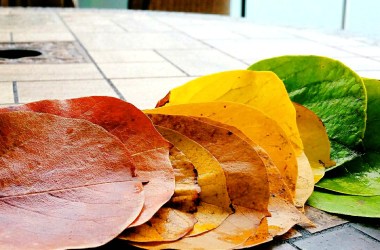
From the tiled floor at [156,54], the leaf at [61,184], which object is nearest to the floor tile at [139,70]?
the tiled floor at [156,54]

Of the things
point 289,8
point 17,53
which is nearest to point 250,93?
point 17,53

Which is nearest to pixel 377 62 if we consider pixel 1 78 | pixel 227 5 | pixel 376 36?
pixel 376 36

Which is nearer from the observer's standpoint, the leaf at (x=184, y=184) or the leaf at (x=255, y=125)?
the leaf at (x=184, y=184)

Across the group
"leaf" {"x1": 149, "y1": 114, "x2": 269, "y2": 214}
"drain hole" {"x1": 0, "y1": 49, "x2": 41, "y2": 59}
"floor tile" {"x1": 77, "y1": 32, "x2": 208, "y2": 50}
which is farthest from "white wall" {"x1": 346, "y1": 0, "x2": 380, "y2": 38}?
"leaf" {"x1": 149, "y1": 114, "x2": 269, "y2": 214}

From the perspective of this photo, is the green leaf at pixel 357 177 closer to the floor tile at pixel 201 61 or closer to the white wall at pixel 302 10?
the floor tile at pixel 201 61

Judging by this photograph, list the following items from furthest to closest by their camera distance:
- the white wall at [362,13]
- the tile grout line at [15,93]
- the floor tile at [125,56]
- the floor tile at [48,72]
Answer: the white wall at [362,13] < the floor tile at [125,56] < the floor tile at [48,72] < the tile grout line at [15,93]

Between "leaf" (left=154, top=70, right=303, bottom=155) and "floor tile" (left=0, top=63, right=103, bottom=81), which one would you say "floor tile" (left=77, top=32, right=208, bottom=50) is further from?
"leaf" (left=154, top=70, right=303, bottom=155)
